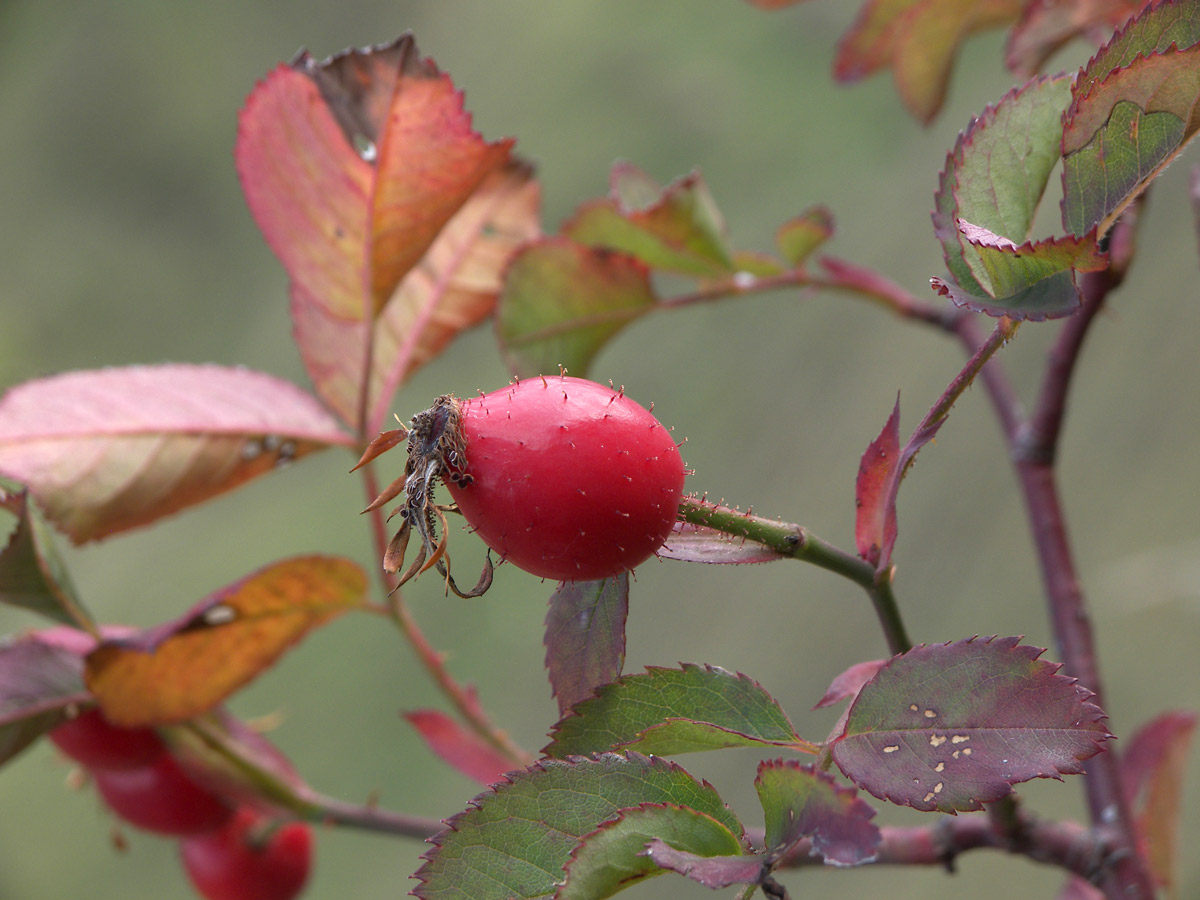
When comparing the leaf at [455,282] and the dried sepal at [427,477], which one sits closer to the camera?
the dried sepal at [427,477]

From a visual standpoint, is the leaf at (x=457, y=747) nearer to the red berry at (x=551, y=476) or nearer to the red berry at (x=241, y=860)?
the red berry at (x=241, y=860)

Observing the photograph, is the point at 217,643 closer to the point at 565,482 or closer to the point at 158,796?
the point at 158,796

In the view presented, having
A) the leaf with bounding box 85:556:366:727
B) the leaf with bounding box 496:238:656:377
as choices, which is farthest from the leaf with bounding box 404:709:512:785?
the leaf with bounding box 496:238:656:377

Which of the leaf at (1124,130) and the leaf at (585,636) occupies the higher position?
the leaf at (1124,130)

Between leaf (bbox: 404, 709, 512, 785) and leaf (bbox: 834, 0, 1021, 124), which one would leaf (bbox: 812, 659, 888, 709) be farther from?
leaf (bbox: 834, 0, 1021, 124)

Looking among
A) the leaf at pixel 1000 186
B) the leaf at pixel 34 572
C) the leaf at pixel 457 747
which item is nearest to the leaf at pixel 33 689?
the leaf at pixel 34 572

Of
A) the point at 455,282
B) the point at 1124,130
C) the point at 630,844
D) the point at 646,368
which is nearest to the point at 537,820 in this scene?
the point at 630,844

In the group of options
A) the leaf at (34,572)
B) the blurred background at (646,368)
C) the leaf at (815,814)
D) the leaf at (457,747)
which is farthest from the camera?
the blurred background at (646,368)
